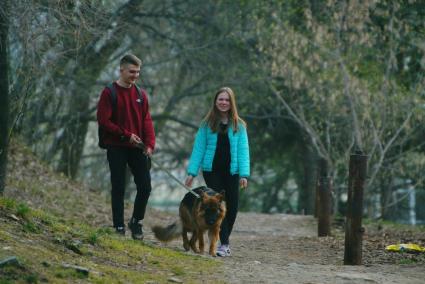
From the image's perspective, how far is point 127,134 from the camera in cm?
964

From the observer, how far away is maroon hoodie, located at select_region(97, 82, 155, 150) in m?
9.66

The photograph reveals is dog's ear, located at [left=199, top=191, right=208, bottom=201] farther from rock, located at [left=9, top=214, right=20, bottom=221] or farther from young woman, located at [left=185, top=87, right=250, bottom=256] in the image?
rock, located at [left=9, top=214, right=20, bottom=221]

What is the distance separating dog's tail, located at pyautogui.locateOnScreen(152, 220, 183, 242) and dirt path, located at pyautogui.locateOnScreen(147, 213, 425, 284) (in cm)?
Result: 72

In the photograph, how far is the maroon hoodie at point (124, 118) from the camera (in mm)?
9664

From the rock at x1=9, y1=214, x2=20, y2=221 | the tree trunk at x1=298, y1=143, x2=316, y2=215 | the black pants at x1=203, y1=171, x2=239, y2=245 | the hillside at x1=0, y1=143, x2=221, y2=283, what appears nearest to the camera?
the hillside at x1=0, y1=143, x2=221, y2=283

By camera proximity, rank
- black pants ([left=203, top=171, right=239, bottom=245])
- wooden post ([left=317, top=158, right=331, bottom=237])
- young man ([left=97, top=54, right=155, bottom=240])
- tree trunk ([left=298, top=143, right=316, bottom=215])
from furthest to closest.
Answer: tree trunk ([left=298, top=143, right=316, bottom=215]), wooden post ([left=317, top=158, right=331, bottom=237]), black pants ([left=203, top=171, right=239, bottom=245]), young man ([left=97, top=54, right=155, bottom=240])

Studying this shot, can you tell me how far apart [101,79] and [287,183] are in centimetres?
851

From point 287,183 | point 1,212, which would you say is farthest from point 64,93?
point 1,212

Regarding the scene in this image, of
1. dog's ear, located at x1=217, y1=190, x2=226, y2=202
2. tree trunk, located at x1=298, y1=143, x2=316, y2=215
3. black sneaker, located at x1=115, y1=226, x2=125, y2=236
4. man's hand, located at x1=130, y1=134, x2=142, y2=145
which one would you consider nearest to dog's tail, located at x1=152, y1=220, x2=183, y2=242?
black sneaker, located at x1=115, y1=226, x2=125, y2=236

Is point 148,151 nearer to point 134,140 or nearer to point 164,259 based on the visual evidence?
point 134,140

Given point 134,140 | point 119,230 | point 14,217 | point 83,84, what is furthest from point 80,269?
point 83,84

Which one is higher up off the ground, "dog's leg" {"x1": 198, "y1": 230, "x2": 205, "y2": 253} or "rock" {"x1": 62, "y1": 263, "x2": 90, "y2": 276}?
"dog's leg" {"x1": 198, "y1": 230, "x2": 205, "y2": 253}

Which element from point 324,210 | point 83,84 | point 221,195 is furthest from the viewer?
point 83,84

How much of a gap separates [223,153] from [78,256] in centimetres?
285
